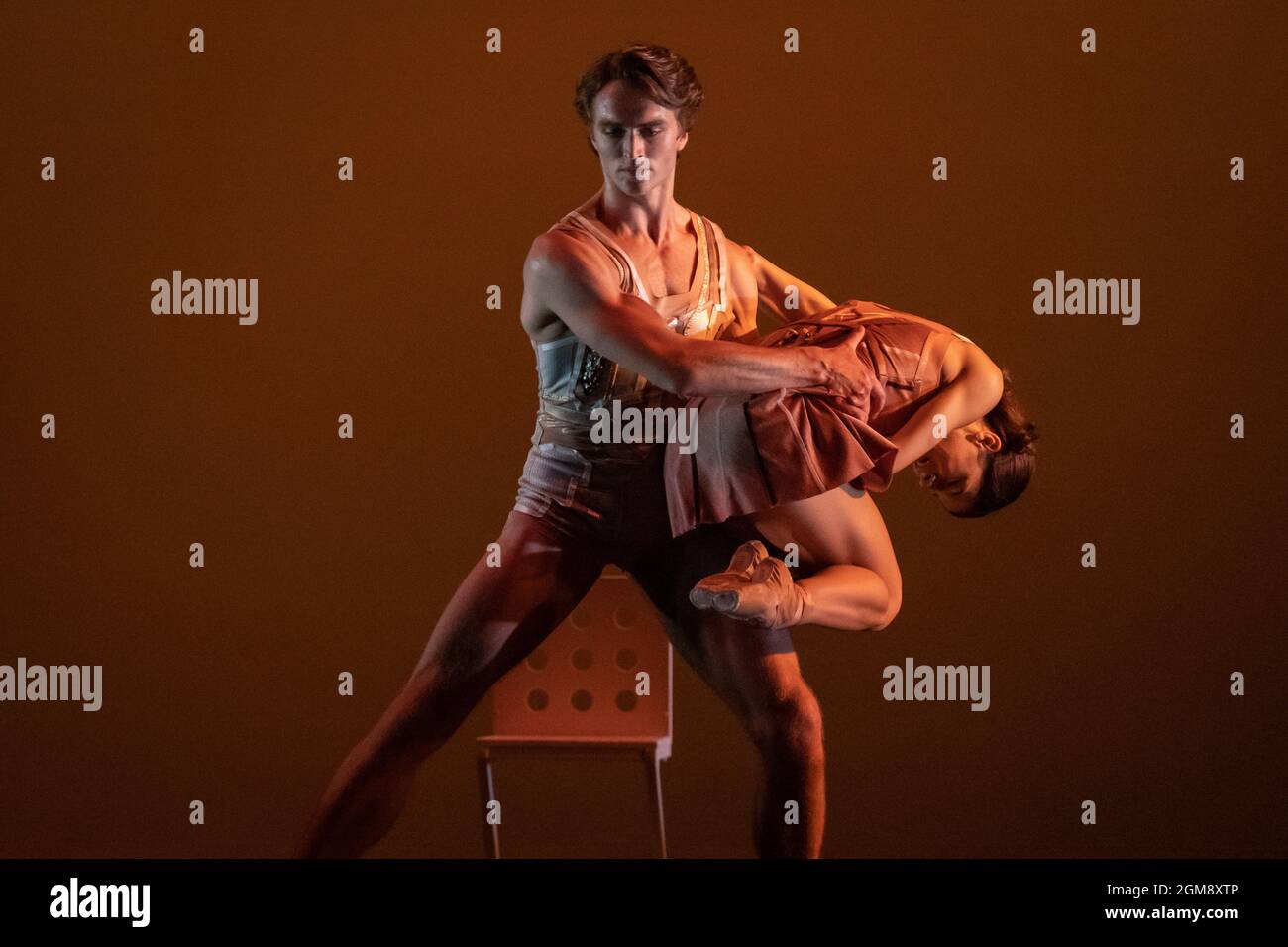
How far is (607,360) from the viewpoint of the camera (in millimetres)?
3213

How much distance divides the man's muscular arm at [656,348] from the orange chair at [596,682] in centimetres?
59

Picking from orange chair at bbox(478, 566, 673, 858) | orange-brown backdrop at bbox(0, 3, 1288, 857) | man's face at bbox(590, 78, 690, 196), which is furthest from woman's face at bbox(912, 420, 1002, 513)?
orange-brown backdrop at bbox(0, 3, 1288, 857)

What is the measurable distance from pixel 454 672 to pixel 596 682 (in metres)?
0.37

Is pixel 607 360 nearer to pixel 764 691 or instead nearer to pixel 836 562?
pixel 836 562

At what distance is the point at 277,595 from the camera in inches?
186

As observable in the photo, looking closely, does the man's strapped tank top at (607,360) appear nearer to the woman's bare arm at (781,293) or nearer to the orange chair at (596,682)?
the woman's bare arm at (781,293)

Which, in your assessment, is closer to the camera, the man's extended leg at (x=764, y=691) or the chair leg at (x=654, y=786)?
the man's extended leg at (x=764, y=691)

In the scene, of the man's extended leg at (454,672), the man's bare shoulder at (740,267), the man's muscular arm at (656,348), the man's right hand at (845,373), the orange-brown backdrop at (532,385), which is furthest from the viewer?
the orange-brown backdrop at (532,385)

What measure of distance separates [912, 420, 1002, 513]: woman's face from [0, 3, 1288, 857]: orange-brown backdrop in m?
1.34

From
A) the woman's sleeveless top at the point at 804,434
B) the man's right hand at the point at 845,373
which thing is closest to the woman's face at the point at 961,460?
the woman's sleeveless top at the point at 804,434

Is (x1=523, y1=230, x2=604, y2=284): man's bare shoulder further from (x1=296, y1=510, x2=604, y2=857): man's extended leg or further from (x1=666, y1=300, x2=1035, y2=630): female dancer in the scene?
(x1=296, y1=510, x2=604, y2=857): man's extended leg

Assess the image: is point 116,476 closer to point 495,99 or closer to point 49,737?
point 49,737

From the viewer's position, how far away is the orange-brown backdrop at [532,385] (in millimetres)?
4621

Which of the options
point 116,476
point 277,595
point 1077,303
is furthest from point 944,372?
point 116,476
